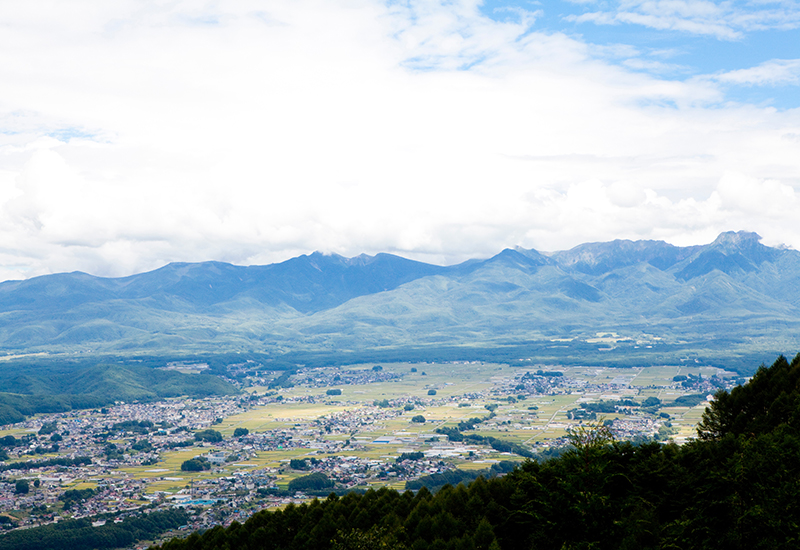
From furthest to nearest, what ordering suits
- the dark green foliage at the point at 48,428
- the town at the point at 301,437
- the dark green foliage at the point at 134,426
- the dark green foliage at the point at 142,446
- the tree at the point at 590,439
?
the dark green foliage at the point at 134,426 < the dark green foliage at the point at 48,428 < the dark green foliage at the point at 142,446 < the town at the point at 301,437 < the tree at the point at 590,439

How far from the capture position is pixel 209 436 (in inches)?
3989

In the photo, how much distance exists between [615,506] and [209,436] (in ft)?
288

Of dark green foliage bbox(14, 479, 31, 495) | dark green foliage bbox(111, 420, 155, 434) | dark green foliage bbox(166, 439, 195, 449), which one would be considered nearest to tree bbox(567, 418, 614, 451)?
dark green foliage bbox(14, 479, 31, 495)

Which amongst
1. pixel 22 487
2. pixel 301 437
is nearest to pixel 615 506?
pixel 22 487

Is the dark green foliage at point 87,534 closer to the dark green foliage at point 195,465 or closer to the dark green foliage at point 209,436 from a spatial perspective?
the dark green foliage at point 195,465

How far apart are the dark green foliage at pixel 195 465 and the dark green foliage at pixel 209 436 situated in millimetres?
15450

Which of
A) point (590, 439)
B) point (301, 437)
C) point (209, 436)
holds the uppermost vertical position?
point (590, 439)

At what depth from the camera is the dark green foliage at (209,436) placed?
9994 cm

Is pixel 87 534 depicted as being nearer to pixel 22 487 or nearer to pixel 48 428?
pixel 22 487

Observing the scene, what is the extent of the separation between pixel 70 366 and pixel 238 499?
490 ft

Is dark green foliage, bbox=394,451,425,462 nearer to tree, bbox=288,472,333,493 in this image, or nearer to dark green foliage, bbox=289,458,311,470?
dark green foliage, bbox=289,458,311,470

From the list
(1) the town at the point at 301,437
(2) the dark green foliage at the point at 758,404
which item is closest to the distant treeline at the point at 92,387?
(1) the town at the point at 301,437

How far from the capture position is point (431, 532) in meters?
26.4

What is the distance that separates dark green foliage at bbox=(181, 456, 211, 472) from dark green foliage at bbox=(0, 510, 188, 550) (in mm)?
23066
